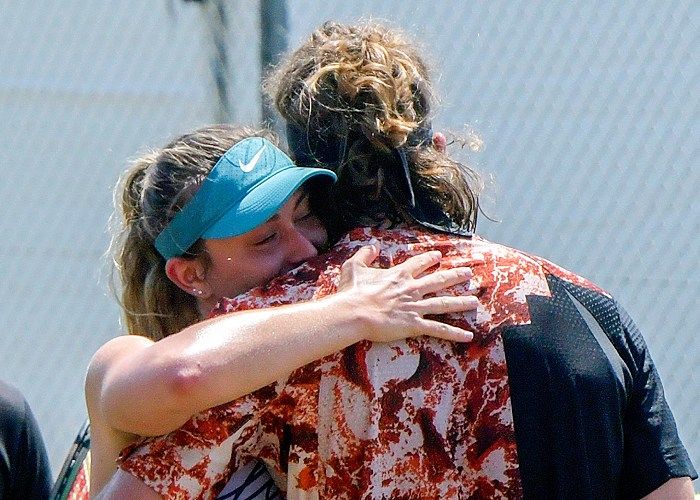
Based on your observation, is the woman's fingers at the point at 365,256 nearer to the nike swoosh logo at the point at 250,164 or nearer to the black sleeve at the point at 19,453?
the nike swoosh logo at the point at 250,164

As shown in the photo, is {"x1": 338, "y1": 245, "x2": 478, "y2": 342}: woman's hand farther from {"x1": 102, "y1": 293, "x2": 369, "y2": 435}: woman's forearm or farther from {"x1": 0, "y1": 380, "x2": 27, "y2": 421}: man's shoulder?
{"x1": 0, "y1": 380, "x2": 27, "y2": 421}: man's shoulder

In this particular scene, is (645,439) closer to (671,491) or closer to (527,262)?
(671,491)

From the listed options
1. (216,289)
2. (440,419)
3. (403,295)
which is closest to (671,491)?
(440,419)

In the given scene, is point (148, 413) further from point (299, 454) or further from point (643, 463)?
point (643, 463)

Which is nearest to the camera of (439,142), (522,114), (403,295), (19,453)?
(403,295)

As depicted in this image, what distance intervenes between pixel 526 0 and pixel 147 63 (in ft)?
4.00

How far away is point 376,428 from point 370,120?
46 cm

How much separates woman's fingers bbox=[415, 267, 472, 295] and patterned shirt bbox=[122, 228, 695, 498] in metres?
0.01

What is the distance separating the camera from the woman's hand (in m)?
1.62

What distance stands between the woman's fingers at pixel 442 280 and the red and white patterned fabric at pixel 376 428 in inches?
1.9

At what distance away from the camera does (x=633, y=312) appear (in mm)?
3734

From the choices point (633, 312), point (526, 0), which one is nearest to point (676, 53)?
point (526, 0)

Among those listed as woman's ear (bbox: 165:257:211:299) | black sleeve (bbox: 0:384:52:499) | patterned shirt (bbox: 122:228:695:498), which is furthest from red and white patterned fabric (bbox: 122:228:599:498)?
black sleeve (bbox: 0:384:52:499)

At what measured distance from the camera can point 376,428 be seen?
5.16 feet
